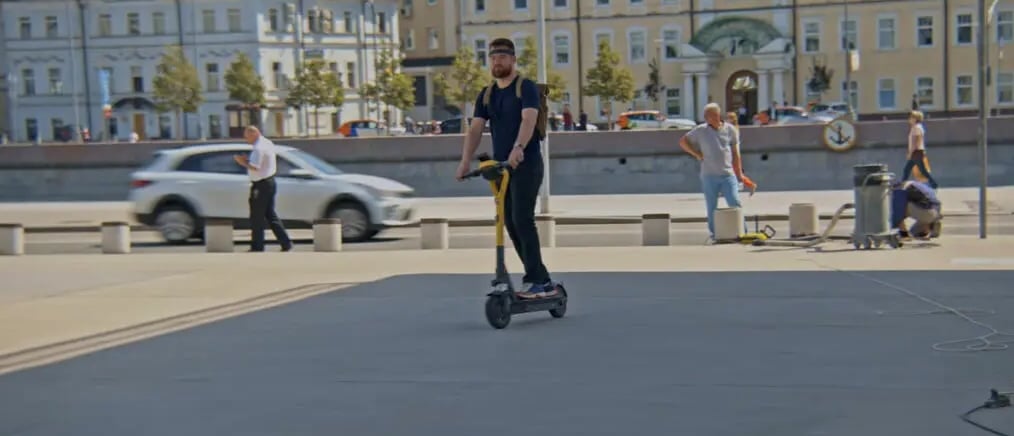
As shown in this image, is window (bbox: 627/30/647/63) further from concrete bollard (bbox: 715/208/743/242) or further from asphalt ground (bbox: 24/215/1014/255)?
concrete bollard (bbox: 715/208/743/242)

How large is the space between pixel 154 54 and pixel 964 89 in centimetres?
4601

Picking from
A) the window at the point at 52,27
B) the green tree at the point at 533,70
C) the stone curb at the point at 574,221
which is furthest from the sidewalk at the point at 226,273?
the window at the point at 52,27

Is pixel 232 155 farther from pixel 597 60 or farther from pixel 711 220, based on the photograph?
pixel 597 60

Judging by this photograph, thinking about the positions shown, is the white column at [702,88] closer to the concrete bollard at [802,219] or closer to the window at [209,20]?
the window at [209,20]

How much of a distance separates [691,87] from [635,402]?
6461cm

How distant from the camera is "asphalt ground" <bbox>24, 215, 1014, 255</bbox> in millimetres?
20156

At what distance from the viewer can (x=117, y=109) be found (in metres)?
82.7

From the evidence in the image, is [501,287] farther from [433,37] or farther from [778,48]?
[433,37]

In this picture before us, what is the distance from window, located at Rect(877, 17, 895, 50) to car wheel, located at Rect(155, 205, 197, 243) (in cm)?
5175

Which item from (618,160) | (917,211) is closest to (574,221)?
(917,211)

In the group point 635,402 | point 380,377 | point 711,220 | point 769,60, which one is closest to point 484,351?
point 380,377

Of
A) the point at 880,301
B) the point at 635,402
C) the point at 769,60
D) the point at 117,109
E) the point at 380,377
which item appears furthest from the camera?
the point at 117,109

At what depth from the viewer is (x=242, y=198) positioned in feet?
69.6

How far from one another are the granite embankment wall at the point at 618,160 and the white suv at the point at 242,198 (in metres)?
11.6
